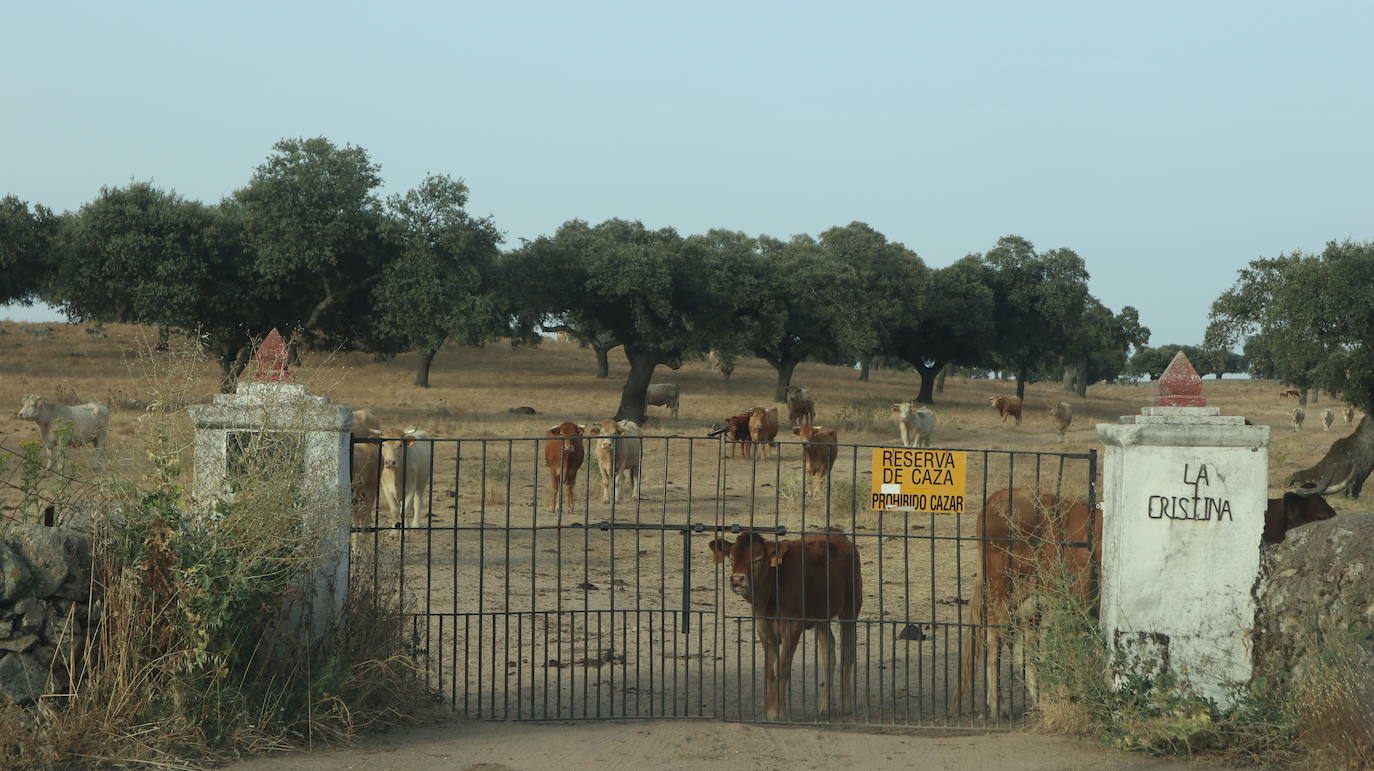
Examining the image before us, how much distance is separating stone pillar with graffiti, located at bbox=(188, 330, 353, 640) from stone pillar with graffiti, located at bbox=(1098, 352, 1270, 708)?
4.74 m

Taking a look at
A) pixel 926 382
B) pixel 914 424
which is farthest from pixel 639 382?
pixel 926 382

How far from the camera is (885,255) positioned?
5416 centimetres

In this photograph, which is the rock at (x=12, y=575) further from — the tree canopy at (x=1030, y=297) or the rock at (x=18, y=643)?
the tree canopy at (x=1030, y=297)

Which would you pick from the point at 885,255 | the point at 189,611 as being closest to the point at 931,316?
the point at 885,255

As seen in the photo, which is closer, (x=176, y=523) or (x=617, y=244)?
(x=176, y=523)

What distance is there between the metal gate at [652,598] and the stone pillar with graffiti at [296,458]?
1.59ft

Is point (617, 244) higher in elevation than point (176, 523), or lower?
higher

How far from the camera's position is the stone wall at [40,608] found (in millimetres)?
6059

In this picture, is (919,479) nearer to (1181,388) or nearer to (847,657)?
(847,657)

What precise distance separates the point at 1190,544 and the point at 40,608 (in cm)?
646

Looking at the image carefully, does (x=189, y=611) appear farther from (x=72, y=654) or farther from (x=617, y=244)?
(x=617, y=244)

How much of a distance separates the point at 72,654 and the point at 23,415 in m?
19.9

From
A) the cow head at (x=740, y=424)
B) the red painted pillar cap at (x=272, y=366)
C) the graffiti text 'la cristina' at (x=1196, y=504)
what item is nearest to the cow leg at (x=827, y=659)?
the graffiti text 'la cristina' at (x=1196, y=504)

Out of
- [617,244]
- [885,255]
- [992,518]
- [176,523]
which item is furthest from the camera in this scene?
[885,255]
